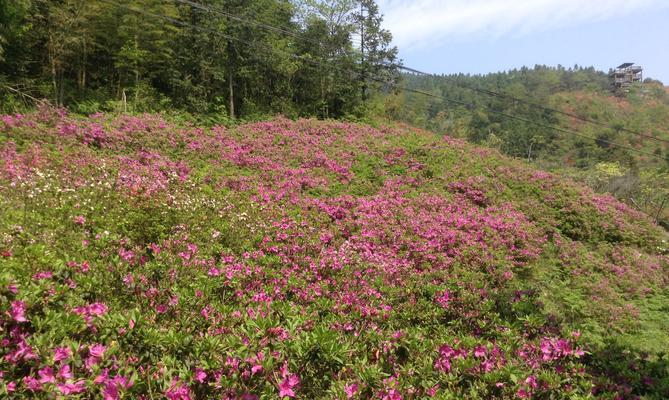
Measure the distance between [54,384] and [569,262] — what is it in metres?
10.6

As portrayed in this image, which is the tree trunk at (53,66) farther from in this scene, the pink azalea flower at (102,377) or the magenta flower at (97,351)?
the pink azalea flower at (102,377)

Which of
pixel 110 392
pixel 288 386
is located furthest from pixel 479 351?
A: pixel 110 392

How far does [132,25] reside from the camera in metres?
19.6

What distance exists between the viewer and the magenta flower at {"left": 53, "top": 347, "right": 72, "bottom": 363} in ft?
8.39

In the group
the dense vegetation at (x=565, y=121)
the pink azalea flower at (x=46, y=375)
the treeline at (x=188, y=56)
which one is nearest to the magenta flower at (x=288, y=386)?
the pink azalea flower at (x=46, y=375)

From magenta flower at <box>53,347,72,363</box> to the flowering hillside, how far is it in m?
0.01

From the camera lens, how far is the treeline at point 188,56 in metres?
18.3

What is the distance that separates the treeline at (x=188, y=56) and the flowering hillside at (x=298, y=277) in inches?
236

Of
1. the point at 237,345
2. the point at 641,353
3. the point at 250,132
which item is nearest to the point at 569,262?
the point at 641,353

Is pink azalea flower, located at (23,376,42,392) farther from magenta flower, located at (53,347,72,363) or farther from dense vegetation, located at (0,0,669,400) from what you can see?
magenta flower, located at (53,347,72,363)

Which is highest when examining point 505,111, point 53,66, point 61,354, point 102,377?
point 505,111

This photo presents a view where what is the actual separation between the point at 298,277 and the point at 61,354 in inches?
140

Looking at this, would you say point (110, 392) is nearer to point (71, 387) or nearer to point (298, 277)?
point (71, 387)

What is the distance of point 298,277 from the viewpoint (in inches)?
232
